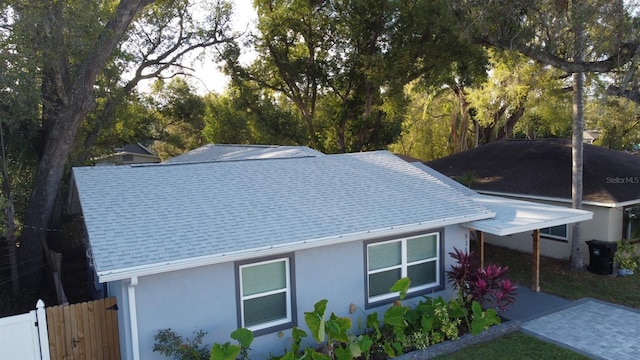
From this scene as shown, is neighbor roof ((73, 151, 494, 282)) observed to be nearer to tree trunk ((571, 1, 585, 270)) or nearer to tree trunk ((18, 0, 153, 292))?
tree trunk ((18, 0, 153, 292))

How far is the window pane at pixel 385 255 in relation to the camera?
984cm

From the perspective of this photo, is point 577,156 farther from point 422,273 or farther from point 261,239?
point 261,239

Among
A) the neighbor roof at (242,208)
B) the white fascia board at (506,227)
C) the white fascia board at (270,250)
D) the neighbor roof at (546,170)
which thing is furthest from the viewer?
the neighbor roof at (546,170)

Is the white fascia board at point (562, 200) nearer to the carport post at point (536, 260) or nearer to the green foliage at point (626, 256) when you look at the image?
the green foliage at point (626, 256)

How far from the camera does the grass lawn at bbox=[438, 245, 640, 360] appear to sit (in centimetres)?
869

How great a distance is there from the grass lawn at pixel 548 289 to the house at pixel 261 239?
1.95 m

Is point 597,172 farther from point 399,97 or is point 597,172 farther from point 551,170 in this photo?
point 399,97

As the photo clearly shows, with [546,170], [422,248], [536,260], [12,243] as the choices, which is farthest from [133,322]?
[546,170]

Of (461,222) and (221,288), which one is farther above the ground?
(461,222)

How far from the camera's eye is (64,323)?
780 cm

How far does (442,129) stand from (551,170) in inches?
740

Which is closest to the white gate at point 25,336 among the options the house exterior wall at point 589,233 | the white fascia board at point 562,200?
the house exterior wall at point 589,233

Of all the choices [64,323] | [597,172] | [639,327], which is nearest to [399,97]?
[597,172]

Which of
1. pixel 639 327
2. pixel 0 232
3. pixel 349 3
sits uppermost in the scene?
pixel 349 3
